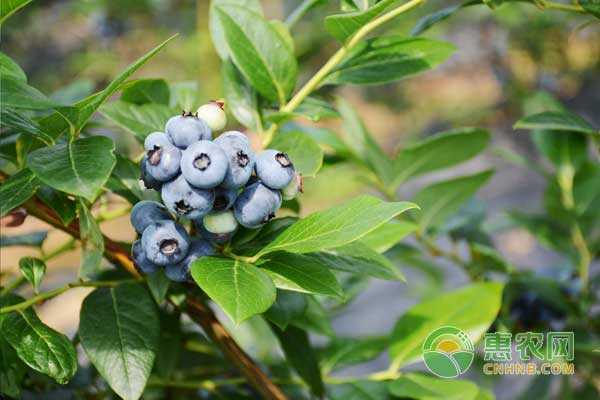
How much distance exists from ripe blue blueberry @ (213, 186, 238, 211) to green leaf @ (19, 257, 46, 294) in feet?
0.66

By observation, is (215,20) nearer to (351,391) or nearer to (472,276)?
(351,391)

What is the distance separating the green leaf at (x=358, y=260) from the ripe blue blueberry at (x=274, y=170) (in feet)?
0.27

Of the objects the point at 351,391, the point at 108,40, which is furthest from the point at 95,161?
the point at 108,40

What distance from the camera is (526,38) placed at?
172 inches

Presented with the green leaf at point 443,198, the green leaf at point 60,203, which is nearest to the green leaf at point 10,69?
the green leaf at point 60,203

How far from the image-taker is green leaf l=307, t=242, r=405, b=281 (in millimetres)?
604

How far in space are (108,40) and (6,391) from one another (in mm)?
3955

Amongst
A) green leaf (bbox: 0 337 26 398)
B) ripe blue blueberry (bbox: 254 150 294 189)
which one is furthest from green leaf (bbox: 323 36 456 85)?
green leaf (bbox: 0 337 26 398)

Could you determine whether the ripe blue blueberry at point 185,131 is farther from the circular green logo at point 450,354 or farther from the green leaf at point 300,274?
the circular green logo at point 450,354

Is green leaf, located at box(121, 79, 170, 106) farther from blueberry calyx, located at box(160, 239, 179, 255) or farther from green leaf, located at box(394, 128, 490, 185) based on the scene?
green leaf, located at box(394, 128, 490, 185)

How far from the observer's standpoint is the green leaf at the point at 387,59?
2.37 feet

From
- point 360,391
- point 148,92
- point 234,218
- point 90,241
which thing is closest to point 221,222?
point 234,218

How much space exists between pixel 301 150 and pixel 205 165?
16 cm

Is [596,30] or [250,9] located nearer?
[250,9]
